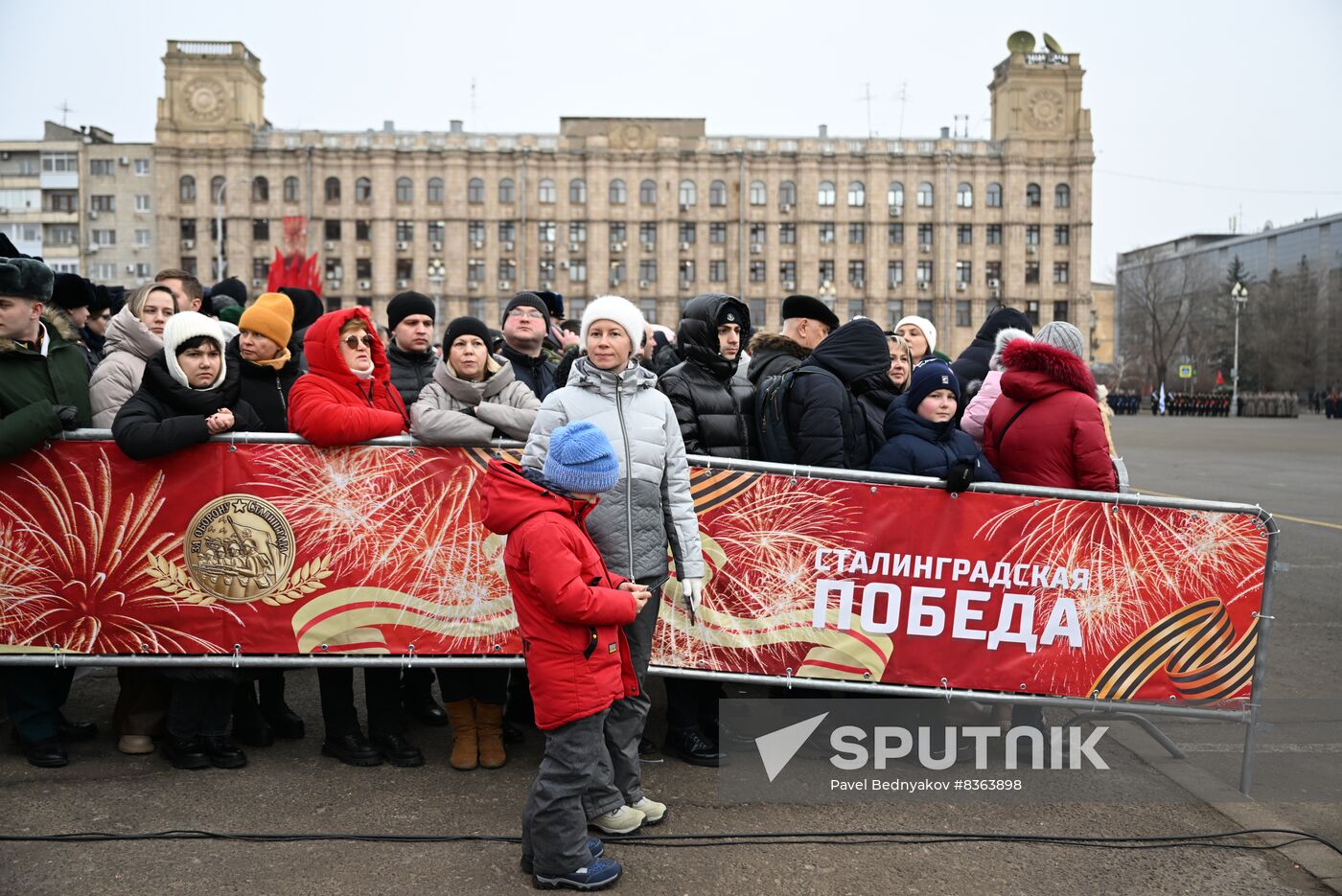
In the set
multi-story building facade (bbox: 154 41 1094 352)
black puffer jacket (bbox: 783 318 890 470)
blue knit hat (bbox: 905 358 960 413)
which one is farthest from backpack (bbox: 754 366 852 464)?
multi-story building facade (bbox: 154 41 1094 352)

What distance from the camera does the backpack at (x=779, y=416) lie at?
523 cm

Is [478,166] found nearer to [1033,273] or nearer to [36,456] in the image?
[1033,273]

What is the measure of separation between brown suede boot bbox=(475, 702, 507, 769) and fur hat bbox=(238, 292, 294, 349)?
6.66 ft

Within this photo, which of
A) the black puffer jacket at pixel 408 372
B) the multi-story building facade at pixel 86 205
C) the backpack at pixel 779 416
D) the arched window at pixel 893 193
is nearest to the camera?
the backpack at pixel 779 416

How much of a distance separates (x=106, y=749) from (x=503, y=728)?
1.82 m

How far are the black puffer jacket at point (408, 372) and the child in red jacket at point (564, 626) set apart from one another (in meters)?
2.30

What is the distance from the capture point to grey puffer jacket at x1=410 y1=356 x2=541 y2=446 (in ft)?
16.1

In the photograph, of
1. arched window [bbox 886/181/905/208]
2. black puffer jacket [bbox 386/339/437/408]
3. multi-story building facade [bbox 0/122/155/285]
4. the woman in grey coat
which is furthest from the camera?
multi-story building facade [bbox 0/122/155/285]

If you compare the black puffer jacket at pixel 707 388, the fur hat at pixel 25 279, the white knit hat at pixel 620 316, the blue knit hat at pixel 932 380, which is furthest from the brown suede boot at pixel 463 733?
the fur hat at pixel 25 279

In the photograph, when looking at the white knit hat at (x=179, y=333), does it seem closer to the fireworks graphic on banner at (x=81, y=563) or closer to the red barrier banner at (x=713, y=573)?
the red barrier banner at (x=713, y=573)

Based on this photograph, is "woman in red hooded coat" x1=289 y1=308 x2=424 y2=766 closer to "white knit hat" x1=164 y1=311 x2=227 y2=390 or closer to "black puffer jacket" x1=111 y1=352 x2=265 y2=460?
"black puffer jacket" x1=111 y1=352 x2=265 y2=460

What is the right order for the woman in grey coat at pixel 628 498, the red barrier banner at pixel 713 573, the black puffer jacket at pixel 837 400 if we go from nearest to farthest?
the woman in grey coat at pixel 628 498 < the red barrier banner at pixel 713 573 < the black puffer jacket at pixel 837 400

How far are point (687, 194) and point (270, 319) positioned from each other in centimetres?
7911

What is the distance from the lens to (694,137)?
82562 mm
